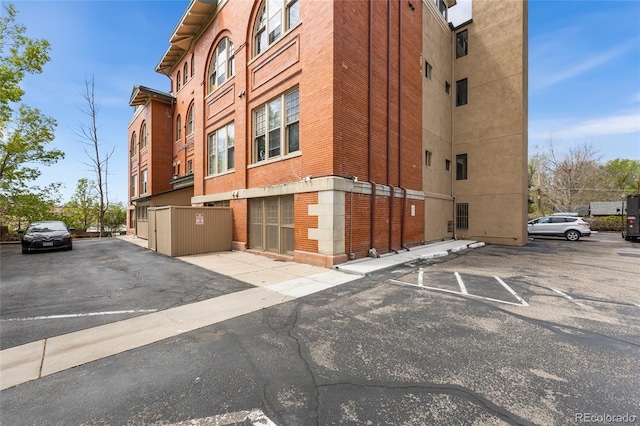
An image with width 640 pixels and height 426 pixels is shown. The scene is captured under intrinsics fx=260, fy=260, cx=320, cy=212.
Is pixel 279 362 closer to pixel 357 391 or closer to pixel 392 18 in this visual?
pixel 357 391

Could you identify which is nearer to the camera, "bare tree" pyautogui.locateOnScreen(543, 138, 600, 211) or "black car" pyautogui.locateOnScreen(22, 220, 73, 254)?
"black car" pyautogui.locateOnScreen(22, 220, 73, 254)

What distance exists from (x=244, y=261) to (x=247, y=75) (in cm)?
943

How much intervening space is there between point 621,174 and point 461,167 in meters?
60.5

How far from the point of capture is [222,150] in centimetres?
1596

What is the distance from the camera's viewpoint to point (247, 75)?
13.3 metres

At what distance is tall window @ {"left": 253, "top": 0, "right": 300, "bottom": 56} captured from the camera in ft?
36.9

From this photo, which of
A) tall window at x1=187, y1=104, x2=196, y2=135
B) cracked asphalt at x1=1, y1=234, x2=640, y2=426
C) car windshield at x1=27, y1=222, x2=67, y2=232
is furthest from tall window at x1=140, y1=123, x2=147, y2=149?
cracked asphalt at x1=1, y1=234, x2=640, y2=426

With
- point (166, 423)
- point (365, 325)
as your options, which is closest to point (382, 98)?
point (365, 325)

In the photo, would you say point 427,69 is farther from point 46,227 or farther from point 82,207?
point 82,207

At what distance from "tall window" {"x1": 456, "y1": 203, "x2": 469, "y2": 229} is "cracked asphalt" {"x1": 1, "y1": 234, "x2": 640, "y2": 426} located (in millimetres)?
13324

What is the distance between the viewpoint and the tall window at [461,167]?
18269mm

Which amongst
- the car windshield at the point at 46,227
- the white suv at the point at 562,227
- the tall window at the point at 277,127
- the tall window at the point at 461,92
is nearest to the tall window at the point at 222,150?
the tall window at the point at 277,127

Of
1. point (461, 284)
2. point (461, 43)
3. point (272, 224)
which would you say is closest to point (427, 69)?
point (461, 43)
